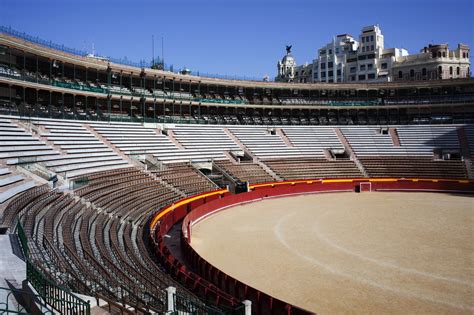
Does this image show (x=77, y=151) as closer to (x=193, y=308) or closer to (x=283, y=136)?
(x=193, y=308)

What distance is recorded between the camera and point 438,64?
76.4 metres

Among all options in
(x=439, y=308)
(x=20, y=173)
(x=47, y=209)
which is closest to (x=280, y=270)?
(x=439, y=308)

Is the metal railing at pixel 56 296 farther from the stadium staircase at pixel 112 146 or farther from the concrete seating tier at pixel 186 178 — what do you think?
the stadium staircase at pixel 112 146

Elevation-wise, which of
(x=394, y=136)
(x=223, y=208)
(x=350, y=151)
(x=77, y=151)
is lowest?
(x=223, y=208)

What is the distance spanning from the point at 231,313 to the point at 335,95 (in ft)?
198

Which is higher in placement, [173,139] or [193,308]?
[173,139]

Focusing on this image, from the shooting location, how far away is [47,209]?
20.5m

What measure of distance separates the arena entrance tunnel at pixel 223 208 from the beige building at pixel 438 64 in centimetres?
3595

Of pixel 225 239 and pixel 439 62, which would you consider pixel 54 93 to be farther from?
pixel 439 62

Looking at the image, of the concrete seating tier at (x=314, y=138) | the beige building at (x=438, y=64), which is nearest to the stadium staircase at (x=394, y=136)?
the concrete seating tier at (x=314, y=138)

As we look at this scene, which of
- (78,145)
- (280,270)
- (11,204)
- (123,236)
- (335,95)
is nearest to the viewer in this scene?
(11,204)

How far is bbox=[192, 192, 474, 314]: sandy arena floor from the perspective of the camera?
1636cm

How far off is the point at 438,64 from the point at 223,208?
191 ft

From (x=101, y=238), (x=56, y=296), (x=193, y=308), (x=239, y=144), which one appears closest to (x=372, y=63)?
(x=239, y=144)
